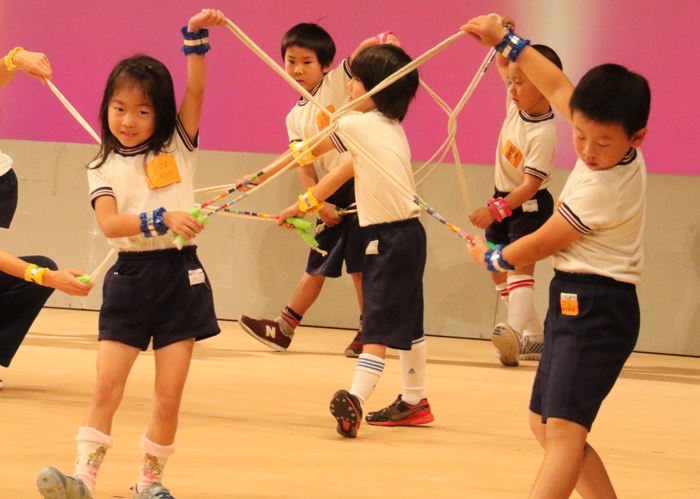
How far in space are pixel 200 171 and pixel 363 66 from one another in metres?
2.73

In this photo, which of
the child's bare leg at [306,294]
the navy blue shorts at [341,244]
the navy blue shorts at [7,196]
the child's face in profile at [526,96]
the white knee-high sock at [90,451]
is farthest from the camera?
the child's bare leg at [306,294]

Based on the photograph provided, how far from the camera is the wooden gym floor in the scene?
2.17 meters

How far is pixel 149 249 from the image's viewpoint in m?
2.10

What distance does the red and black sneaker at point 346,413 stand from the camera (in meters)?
A: 2.64

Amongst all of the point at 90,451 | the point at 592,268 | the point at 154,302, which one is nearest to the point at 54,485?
the point at 90,451

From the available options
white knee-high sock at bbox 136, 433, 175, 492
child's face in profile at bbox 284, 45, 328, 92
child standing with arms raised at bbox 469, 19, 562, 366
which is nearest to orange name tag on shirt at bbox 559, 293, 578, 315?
white knee-high sock at bbox 136, 433, 175, 492

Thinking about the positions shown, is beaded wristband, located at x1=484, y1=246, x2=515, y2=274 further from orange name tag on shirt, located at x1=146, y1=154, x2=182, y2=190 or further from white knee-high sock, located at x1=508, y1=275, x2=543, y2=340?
white knee-high sock, located at x1=508, y1=275, x2=543, y2=340

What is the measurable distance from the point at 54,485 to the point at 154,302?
46 cm

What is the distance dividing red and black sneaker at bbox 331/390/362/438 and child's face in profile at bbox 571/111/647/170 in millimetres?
1123

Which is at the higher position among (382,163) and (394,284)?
(382,163)

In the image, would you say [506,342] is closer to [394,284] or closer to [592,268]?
[394,284]

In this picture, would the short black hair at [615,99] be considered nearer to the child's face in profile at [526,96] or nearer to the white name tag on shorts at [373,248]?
the white name tag on shorts at [373,248]

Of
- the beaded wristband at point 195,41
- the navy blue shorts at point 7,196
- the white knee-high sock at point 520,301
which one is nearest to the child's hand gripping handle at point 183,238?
the beaded wristband at point 195,41

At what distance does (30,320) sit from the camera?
3320 millimetres
